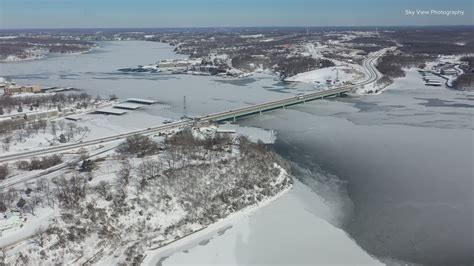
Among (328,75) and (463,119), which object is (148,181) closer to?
(463,119)

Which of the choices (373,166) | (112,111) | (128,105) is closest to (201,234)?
(373,166)

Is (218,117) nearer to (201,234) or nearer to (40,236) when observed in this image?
(201,234)

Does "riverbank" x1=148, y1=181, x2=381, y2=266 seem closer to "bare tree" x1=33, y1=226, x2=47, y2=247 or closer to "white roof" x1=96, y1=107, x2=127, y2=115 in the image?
"bare tree" x1=33, y1=226, x2=47, y2=247

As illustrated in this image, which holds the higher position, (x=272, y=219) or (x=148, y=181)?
(x=148, y=181)

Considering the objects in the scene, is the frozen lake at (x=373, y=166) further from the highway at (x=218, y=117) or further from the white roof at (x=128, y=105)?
the white roof at (x=128, y=105)

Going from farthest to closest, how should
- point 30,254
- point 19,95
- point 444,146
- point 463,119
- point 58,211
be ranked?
1. point 19,95
2. point 463,119
3. point 444,146
4. point 58,211
5. point 30,254

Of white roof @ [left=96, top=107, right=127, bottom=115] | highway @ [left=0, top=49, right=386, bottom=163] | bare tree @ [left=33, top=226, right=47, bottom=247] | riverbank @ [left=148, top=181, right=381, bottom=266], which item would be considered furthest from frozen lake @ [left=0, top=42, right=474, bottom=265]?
bare tree @ [left=33, top=226, right=47, bottom=247]

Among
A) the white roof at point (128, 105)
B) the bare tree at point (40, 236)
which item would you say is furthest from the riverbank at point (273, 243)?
the white roof at point (128, 105)

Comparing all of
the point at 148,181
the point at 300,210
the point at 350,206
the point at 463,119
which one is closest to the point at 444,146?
the point at 463,119

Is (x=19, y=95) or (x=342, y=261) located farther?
(x=19, y=95)
